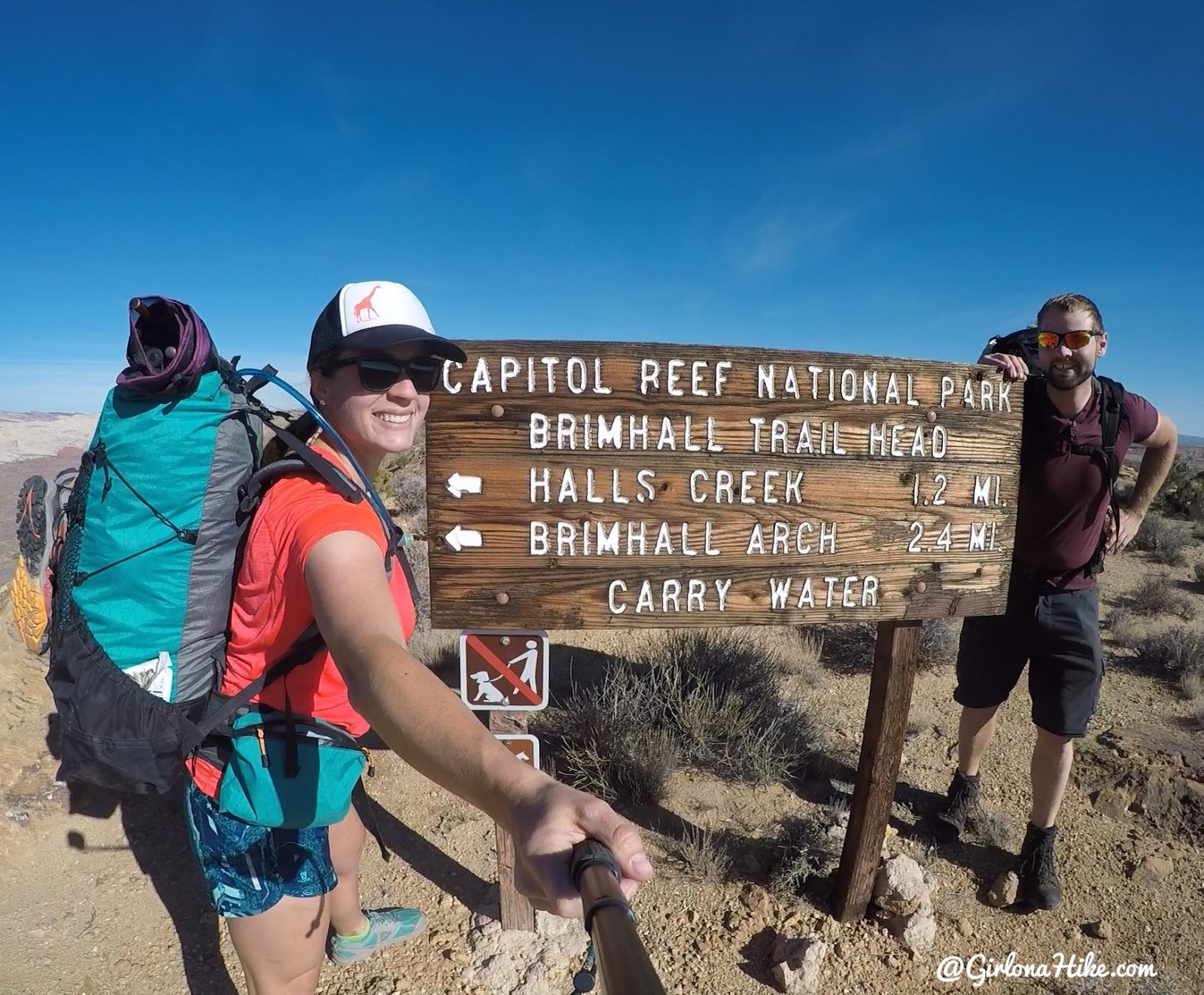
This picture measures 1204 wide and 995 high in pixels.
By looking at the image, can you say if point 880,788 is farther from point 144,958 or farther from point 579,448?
point 144,958

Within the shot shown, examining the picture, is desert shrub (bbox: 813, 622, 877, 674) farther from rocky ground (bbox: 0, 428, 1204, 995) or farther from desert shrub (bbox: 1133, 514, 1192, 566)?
desert shrub (bbox: 1133, 514, 1192, 566)

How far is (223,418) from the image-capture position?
1488mm

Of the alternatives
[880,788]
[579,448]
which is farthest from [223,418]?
[880,788]

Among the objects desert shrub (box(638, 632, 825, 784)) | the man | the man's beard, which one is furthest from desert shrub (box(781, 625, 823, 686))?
the man's beard

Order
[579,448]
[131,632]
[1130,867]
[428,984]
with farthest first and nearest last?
[1130,867]
[428,984]
[579,448]
[131,632]

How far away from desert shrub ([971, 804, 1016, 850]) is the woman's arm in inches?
127

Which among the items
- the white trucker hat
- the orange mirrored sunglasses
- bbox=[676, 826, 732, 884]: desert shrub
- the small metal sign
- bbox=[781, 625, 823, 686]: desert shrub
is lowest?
bbox=[676, 826, 732, 884]: desert shrub

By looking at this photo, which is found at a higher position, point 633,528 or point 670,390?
point 670,390

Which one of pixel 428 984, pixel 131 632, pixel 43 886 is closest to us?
pixel 131 632

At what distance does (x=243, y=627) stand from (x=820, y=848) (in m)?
2.59

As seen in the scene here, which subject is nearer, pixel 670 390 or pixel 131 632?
pixel 131 632

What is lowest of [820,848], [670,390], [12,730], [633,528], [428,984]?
[428,984]

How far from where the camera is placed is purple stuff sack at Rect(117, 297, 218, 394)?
4.58ft

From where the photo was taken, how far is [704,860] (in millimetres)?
2803
